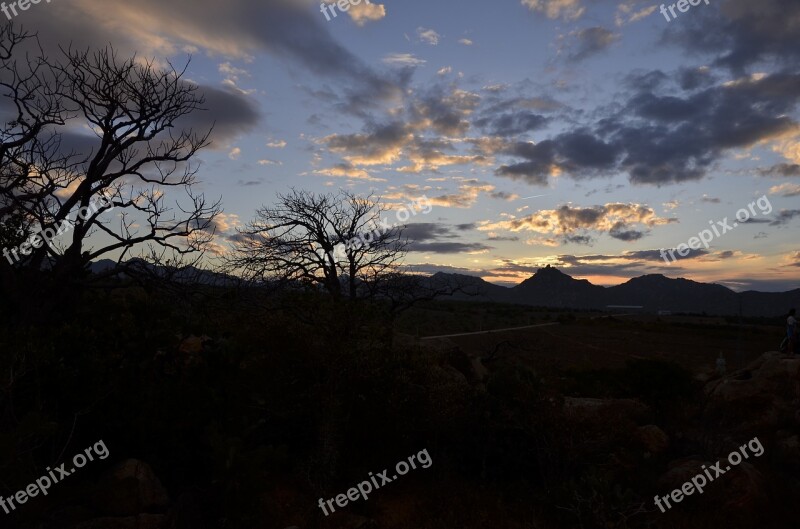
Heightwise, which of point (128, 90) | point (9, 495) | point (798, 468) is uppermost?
point (128, 90)

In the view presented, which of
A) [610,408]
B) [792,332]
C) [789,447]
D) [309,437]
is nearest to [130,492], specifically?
[309,437]

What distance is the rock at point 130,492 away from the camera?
7.09m

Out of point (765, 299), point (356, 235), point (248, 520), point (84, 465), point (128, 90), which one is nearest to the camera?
point (248, 520)

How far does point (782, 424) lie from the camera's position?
1303 centimetres

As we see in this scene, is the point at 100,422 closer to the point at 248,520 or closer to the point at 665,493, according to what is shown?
the point at 248,520

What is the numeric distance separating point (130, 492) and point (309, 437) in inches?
136

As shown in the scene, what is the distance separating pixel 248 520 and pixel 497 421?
521cm

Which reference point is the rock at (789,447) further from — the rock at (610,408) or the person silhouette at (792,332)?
the person silhouette at (792,332)

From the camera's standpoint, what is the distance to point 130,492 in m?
7.18

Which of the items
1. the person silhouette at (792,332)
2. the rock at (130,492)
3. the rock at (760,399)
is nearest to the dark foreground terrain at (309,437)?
the rock at (130,492)

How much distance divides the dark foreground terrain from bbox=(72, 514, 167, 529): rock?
0.08 ft

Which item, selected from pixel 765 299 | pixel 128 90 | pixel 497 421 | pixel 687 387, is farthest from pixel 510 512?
pixel 765 299

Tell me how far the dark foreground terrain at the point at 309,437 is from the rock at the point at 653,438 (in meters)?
0.04

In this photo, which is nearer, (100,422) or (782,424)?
(100,422)
